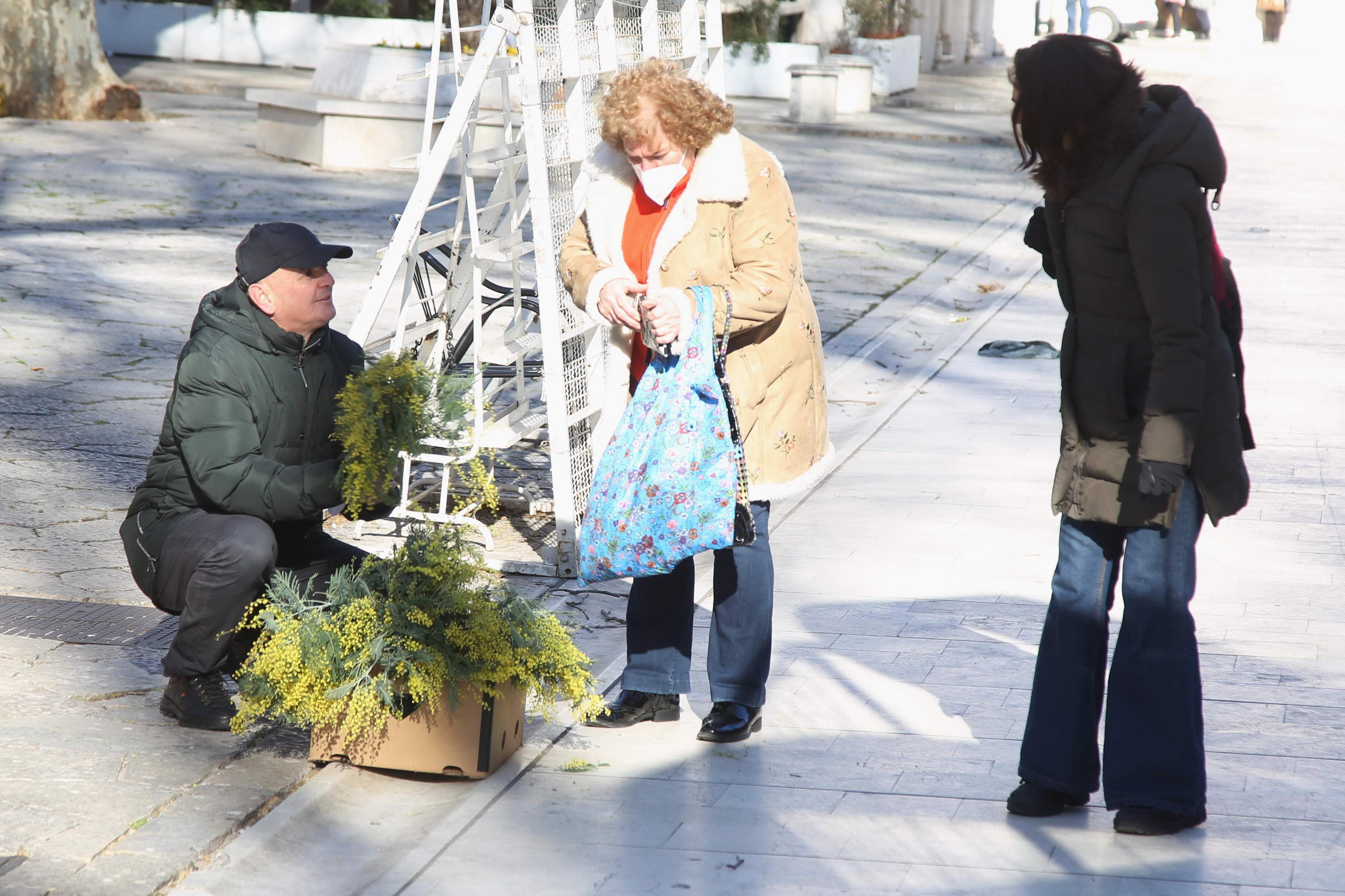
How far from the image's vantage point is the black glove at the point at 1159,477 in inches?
123

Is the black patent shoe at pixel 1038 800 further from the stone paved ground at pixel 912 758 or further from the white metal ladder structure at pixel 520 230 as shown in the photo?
the white metal ladder structure at pixel 520 230

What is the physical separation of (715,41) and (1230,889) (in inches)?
157

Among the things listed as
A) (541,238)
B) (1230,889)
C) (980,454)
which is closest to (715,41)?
(541,238)

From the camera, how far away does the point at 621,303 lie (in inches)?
143

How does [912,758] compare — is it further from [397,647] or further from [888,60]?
[888,60]

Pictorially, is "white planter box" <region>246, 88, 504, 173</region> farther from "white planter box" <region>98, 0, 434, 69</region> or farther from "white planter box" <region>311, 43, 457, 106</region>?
"white planter box" <region>98, 0, 434, 69</region>

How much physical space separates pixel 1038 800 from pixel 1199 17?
140ft

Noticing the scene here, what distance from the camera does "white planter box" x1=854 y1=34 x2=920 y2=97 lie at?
24.7m

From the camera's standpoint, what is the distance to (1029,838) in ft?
11.2

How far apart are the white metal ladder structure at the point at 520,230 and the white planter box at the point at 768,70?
1849 centimetres

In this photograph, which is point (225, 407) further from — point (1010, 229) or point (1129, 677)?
point (1010, 229)

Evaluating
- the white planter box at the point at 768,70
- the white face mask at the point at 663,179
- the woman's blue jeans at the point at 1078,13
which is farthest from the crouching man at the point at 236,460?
the woman's blue jeans at the point at 1078,13

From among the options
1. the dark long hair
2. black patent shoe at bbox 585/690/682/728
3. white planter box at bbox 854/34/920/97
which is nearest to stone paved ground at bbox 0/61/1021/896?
black patent shoe at bbox 585/690/682/728

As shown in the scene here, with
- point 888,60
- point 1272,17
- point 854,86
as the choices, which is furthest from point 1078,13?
point 854,86
